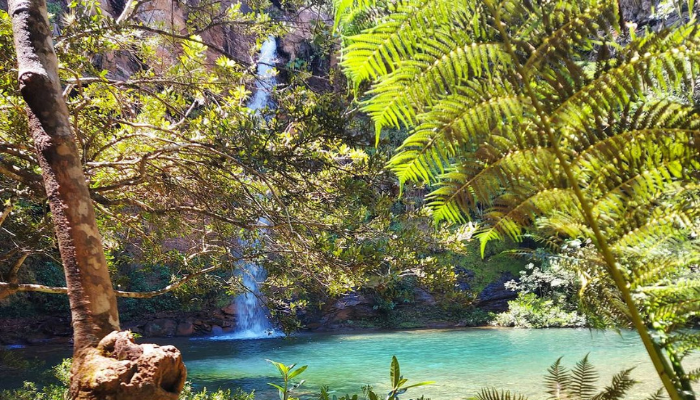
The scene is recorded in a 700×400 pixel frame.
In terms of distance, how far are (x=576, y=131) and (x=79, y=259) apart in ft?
6.87

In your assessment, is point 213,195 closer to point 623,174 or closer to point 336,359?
point 623,174

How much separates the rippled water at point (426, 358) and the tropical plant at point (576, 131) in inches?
213

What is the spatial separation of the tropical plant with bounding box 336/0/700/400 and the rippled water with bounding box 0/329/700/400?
213 inches

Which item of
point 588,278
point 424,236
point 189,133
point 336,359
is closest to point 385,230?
point 424,236

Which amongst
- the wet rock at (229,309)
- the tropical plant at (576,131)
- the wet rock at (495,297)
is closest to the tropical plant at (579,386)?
the tropical plant at (576,131)

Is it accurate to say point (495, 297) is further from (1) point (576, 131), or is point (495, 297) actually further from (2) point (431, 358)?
(1) point (576, 131)

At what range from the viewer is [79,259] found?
7.18 feet

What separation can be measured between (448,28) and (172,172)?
3874 mm

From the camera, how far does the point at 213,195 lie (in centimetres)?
471

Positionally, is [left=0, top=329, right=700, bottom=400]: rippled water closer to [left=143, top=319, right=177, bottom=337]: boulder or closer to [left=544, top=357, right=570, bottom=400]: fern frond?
[left=143, top=319, right=177, bottom=337]: boulder

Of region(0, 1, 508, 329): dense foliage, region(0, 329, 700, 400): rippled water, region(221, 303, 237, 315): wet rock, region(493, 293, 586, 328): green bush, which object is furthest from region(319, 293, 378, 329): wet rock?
region(0, 1, 508, 329): dense foliage

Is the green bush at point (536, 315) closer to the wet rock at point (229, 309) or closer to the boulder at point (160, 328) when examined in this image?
the wet rock at point (229, 309)

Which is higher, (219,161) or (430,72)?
(219,161)

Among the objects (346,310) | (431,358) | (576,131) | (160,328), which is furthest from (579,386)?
(160,328)
